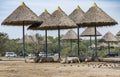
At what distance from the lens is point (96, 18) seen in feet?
109

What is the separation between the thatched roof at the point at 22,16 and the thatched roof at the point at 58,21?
47.9 inches

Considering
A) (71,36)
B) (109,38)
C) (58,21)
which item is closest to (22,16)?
(58,21)

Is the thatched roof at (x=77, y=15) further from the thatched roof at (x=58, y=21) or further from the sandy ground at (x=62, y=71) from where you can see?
the sandy ground at (x=62, y=71)

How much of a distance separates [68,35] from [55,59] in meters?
19.8

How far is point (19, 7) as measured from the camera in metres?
34.8

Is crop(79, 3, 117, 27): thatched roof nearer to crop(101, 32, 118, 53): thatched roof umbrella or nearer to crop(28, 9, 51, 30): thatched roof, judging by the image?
crop(28, 9, 51, 30): thatched roof

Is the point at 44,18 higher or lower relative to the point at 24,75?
higher

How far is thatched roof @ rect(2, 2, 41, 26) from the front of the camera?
111 feet

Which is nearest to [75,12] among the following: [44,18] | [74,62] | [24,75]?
[44,18]

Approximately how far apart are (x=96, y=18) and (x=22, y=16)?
6224mm

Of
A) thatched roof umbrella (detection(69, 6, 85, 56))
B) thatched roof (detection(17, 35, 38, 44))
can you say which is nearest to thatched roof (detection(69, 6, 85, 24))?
thatched roof umbrella (detection(69, 6, 85, 56))

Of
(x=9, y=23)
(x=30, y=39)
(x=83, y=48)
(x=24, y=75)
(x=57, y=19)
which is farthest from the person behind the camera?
(x=83, y=48)

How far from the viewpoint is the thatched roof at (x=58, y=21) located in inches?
1283

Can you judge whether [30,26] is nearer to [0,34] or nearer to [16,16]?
[16,16]
